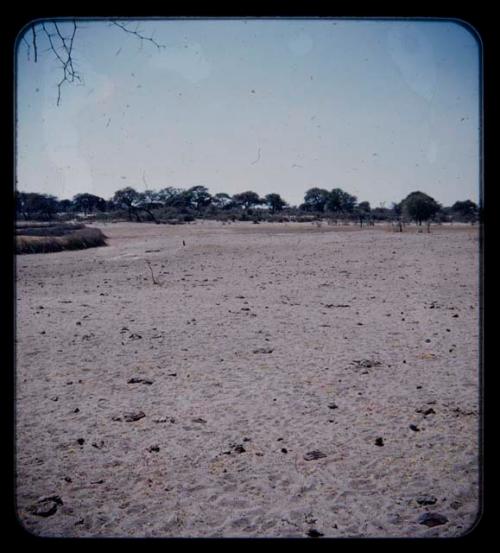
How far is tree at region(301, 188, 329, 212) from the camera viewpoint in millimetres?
68188

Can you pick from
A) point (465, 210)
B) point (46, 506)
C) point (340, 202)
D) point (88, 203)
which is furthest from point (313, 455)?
point (340, 202)

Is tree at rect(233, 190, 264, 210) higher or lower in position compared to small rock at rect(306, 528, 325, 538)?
higher

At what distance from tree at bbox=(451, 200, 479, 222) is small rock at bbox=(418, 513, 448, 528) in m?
46.1

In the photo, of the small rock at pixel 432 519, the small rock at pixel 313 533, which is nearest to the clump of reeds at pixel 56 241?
the small rock at pixel 313 533

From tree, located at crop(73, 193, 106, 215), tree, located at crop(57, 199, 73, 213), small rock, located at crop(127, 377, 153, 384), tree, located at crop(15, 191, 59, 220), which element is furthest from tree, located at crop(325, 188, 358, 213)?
small rock, located at crop(127, 377, 153, 384)

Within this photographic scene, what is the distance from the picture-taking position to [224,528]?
290cm

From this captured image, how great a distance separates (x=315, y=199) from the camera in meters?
69.8

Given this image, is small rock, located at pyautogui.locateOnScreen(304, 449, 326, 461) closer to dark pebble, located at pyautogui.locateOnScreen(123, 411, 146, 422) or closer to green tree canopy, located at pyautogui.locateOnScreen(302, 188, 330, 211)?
dark pebble, located at pyautogui.locateOnScreen(123, 411, 146, 422)

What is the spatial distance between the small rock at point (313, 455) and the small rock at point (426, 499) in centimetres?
80

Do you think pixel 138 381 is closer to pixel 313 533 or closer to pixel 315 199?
pixel 313 533

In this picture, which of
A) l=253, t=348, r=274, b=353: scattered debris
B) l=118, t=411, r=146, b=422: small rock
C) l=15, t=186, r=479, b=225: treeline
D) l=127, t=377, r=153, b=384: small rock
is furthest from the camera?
l=15, t=186, r=479, b=225: treeline

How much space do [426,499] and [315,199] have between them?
68.5m
